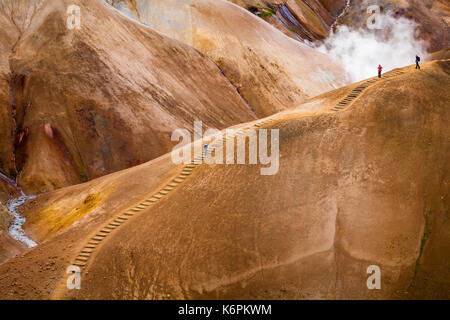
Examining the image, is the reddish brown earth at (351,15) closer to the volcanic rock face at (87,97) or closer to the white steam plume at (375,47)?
the white steam plume at (375,47)

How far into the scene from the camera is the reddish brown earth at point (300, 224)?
18.3 metres

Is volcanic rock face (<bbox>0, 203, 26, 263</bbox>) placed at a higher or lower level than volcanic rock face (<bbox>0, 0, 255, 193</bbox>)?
lower

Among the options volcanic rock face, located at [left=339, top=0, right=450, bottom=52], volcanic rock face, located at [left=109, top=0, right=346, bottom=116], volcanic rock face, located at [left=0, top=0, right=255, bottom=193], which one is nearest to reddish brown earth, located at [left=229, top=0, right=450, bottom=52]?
volcanic rock face, located at [left=339, top=0, right=450, bottom=52]

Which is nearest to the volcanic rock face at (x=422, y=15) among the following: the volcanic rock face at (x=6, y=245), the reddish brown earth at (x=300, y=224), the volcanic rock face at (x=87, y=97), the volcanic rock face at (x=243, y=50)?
the volcanic rock face at (x=243, y=50)

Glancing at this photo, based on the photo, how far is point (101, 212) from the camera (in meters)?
22.1

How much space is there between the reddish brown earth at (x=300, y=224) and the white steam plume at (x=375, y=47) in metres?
37.1

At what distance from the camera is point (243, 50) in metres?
51.8

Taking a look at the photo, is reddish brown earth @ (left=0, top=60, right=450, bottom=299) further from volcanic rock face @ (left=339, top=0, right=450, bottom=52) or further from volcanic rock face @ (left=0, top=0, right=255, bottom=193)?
volcanic rock face @ (left=339, top=0, right=450, bottom=52)

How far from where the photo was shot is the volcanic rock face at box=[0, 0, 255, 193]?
3498 cm

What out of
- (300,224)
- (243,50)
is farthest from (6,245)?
(243,50)

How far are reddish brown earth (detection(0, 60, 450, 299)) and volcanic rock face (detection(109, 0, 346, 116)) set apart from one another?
26.6 meters
